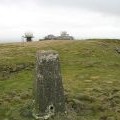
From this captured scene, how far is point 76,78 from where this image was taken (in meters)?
44.5

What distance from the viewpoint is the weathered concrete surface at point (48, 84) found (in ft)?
96.5

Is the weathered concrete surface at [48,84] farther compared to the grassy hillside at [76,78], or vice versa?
the grassy hillside at [76,78]

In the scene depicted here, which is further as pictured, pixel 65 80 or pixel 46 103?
pixel 65 80

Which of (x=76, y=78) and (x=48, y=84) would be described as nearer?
(x=48, y=84)

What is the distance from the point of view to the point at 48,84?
96.7 ft

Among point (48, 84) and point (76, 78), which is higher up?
point (48, 84)

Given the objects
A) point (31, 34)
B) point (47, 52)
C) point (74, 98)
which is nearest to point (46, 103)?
point (47, 52)

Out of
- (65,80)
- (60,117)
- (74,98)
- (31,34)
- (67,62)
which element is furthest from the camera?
(31,34)

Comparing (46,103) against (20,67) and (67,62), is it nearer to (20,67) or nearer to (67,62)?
(20,67)

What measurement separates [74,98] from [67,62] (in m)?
19.6

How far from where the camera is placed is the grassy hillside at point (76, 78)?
32188mm

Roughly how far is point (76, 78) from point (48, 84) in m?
15.2

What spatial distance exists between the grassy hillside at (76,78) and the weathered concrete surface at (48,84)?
44.5 inches

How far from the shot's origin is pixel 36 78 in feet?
97.6
